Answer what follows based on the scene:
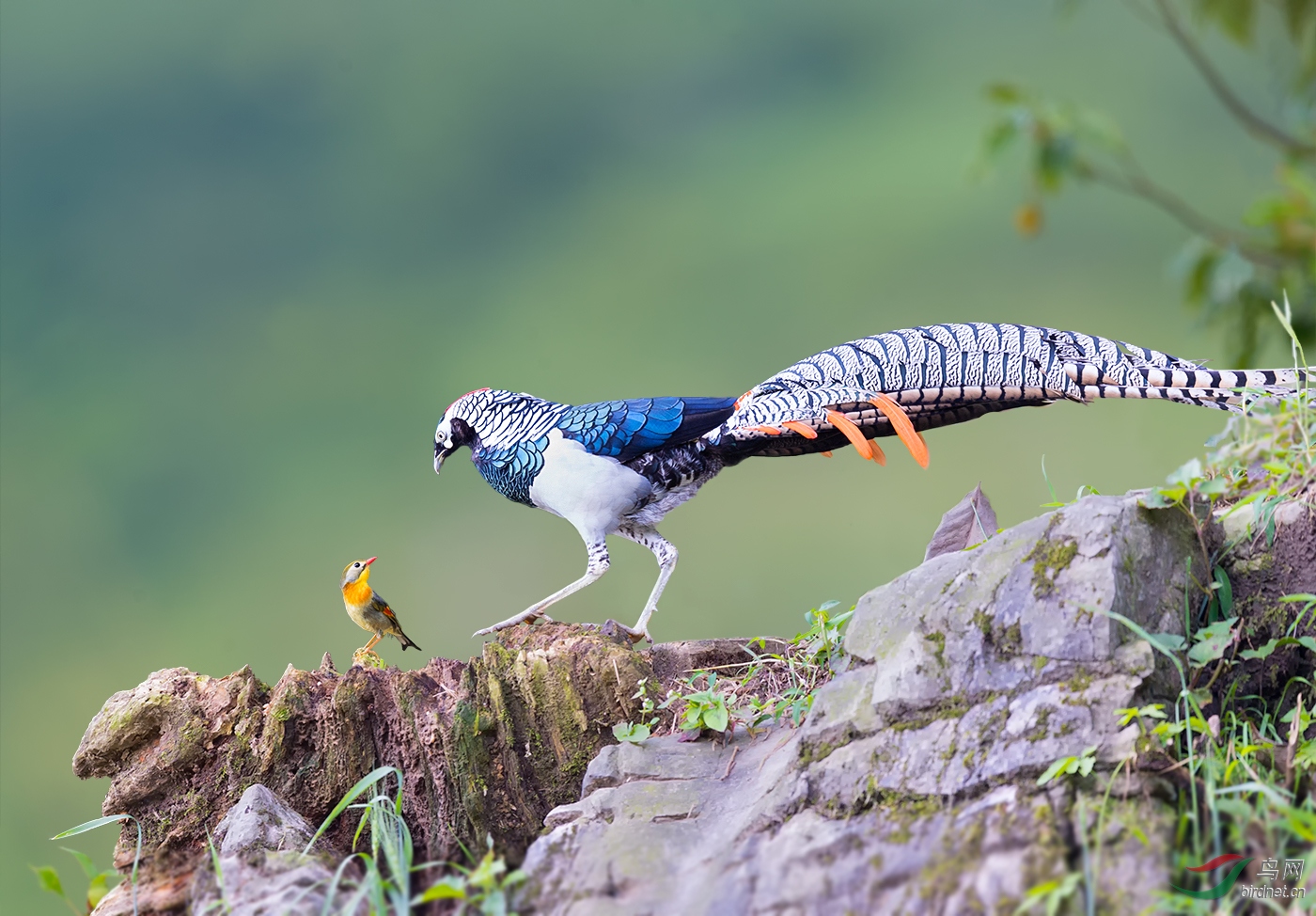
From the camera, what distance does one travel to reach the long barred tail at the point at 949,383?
9.05ft

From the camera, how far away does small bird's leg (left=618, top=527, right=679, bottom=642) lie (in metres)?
3.41

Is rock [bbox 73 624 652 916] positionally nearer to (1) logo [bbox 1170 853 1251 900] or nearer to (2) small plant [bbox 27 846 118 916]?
(2) small plant [bbox 27 846 118 916]

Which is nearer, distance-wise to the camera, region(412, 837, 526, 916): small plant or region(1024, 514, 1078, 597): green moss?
region(412, 837, 526, 916): small plant

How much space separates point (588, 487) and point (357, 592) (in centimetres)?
99

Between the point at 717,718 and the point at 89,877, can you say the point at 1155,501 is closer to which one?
the point at 717,718

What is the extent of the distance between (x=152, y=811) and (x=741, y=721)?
1.70 m

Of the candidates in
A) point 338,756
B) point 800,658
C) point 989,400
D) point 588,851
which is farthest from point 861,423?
point 338,756

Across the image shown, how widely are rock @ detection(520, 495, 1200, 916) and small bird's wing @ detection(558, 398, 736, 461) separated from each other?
3.91ft

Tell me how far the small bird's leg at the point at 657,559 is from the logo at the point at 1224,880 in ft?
6.15

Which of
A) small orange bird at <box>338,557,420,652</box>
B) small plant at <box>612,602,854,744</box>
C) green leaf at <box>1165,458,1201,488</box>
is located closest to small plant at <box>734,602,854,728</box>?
small plant at <box>612,602,854,744</box>

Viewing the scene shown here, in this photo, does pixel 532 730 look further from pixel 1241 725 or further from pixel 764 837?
pixel 1241 725

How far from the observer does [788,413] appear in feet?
10.8

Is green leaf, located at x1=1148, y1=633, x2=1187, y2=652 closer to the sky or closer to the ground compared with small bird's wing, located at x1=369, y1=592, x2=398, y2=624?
closer to the ground

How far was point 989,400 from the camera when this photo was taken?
10.0ft
